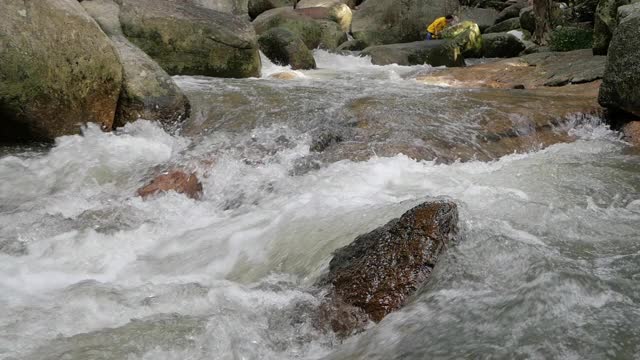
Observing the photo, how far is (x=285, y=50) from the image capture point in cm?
1107

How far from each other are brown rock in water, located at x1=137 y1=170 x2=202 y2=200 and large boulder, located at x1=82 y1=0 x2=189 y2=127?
49.5 inches

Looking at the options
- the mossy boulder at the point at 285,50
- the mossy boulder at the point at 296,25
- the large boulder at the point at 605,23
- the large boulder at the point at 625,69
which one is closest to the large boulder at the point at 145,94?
the large boulder at the point at 625,69

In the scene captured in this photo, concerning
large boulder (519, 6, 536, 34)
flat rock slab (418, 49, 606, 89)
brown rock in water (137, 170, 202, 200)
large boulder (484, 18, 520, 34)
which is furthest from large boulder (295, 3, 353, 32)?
brown rock in water (137, 170, 202, 200)

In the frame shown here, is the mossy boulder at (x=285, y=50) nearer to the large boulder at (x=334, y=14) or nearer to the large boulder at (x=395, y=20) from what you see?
the large boulder at (x=395, y=20)

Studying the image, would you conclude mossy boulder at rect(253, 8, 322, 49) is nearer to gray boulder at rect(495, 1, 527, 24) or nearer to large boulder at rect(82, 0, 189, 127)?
gray boulder at rect(495, 1, 527, 24)

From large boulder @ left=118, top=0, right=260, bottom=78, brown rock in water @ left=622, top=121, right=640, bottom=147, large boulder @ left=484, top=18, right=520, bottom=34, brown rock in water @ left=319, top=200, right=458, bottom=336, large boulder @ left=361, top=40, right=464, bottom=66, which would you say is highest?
large boulder @ left=118, top=0, right=260, bottom=78

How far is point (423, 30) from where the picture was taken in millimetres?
18281

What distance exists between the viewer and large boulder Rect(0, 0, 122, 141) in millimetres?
5039

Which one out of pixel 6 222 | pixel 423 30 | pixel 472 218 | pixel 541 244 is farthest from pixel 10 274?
pixel 423 30

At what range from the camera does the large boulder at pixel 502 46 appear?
13.2 m

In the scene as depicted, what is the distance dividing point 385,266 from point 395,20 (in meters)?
16.5

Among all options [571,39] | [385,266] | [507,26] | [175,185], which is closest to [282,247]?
[385,266]

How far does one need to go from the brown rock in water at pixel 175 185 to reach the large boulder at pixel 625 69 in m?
4.46

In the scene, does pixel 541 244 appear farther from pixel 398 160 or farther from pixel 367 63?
pixel 367 63
